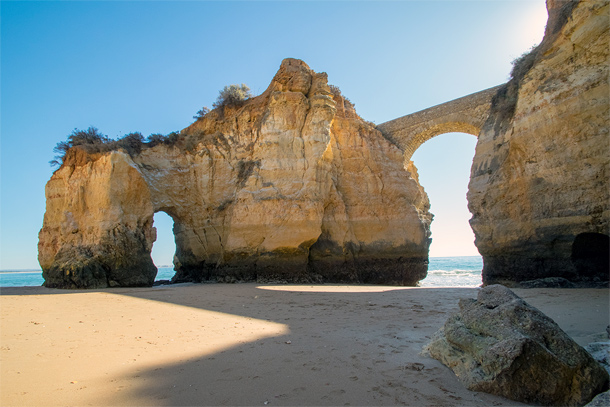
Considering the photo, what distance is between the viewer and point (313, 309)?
226 inches

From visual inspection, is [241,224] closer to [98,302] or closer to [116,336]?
[98,302]

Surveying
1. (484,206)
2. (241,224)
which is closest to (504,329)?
(484,206)

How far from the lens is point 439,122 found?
47.5 ft

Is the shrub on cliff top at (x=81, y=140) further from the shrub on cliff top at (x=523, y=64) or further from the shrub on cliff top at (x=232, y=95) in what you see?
the shrub on cliff top at (x=523, y=64)

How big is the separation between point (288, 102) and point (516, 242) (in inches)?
360

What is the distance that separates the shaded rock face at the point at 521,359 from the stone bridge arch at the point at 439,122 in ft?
40.9

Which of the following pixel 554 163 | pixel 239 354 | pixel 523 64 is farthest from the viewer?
pixel 523 64

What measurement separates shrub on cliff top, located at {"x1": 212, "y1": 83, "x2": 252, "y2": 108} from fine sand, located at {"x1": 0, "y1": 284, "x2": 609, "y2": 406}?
11.1 m

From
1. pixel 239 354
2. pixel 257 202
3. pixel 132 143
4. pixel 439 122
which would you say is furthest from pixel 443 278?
pixel 239 354

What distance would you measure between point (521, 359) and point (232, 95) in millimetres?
14767

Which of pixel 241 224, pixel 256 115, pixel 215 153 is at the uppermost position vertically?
pixel 256 115

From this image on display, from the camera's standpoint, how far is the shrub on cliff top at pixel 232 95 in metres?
15.0

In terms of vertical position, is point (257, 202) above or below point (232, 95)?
below

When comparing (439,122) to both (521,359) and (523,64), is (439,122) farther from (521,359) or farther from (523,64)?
(521,359)
